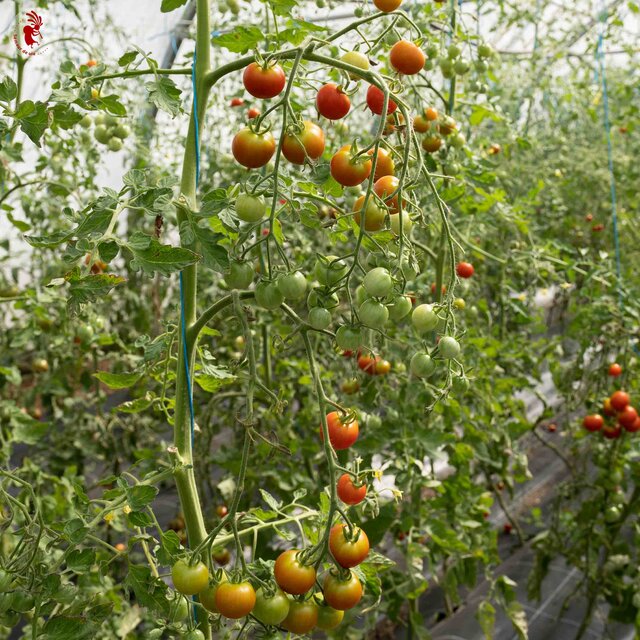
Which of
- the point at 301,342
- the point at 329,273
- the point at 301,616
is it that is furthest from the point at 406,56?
the point at 301,342

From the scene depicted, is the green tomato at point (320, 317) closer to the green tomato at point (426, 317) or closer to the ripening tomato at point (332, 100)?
the green tomato at point (426, 317)

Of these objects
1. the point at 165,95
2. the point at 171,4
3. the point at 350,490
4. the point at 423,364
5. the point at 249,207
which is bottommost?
the point at 350,490

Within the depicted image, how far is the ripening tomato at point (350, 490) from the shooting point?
776 mm

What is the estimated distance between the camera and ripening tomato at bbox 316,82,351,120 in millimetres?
780

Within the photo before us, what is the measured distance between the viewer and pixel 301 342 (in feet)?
7.42

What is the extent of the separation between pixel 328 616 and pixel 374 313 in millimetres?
346

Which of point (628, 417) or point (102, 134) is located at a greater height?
point (102, 134)

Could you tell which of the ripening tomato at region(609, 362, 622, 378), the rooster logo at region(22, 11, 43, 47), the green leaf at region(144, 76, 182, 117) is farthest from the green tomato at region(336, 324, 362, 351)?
the ripening tomato at region(609, 362, 622, 378)

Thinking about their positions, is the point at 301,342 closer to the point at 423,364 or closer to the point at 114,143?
the point at 114,143

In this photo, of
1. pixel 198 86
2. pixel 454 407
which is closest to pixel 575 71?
pixel 454 407

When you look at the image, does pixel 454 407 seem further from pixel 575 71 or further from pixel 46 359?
pixel 575 71

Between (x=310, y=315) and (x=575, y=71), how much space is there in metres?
3.81

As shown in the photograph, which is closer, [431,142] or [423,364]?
[423,364]

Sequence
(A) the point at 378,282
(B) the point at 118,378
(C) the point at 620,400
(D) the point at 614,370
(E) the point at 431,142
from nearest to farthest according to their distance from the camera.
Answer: (A) the point at 378,282
(B) the point at 118,378
(E) the point at 431,142
(C) the point at 620,400
(D) the point at 614,370
